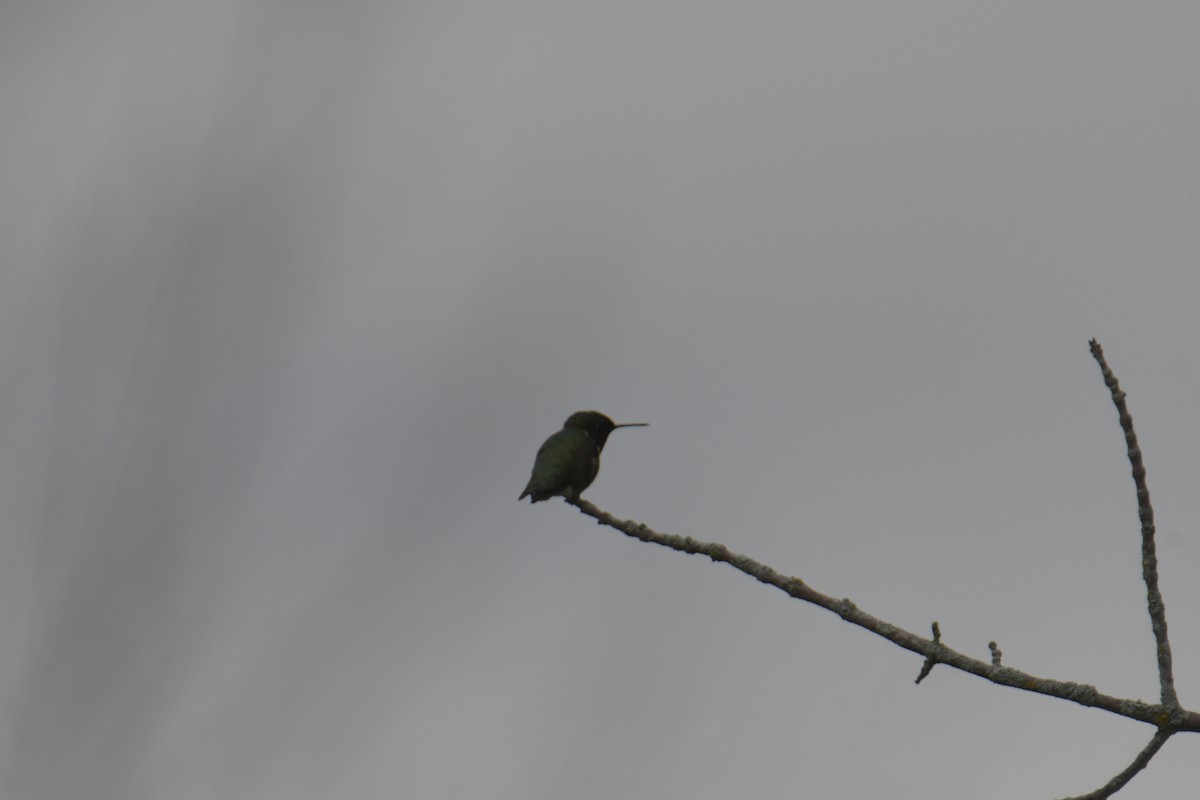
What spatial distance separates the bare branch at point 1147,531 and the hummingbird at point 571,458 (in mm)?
6268

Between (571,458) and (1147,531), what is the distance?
7.36 meters

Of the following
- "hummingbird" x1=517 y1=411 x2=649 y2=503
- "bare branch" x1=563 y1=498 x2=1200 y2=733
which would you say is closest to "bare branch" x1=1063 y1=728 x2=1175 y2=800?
"bare branch" x1=563 y1=498 x2=1200 y2=733

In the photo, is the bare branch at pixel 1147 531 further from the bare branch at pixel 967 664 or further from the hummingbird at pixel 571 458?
the hummingbird at pixel 571 458

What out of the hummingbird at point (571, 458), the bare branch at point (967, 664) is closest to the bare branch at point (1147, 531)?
the bare branch at point (967, 664)

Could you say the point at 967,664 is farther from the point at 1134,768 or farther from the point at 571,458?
the point at 571,458

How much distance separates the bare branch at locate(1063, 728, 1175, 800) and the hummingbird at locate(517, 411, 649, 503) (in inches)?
250

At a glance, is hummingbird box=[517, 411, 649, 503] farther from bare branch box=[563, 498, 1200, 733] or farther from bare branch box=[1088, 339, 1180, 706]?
bare branch box=[1088, 339, 1180, 706]

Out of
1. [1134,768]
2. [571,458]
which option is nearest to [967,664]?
[1134,768]

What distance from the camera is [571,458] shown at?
1094cm

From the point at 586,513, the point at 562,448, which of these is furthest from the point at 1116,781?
the point at 562,448

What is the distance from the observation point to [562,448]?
11.2m

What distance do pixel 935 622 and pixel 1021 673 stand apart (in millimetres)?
296

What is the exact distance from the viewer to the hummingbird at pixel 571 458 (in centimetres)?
1059

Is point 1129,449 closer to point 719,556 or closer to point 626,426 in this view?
point 719,556
